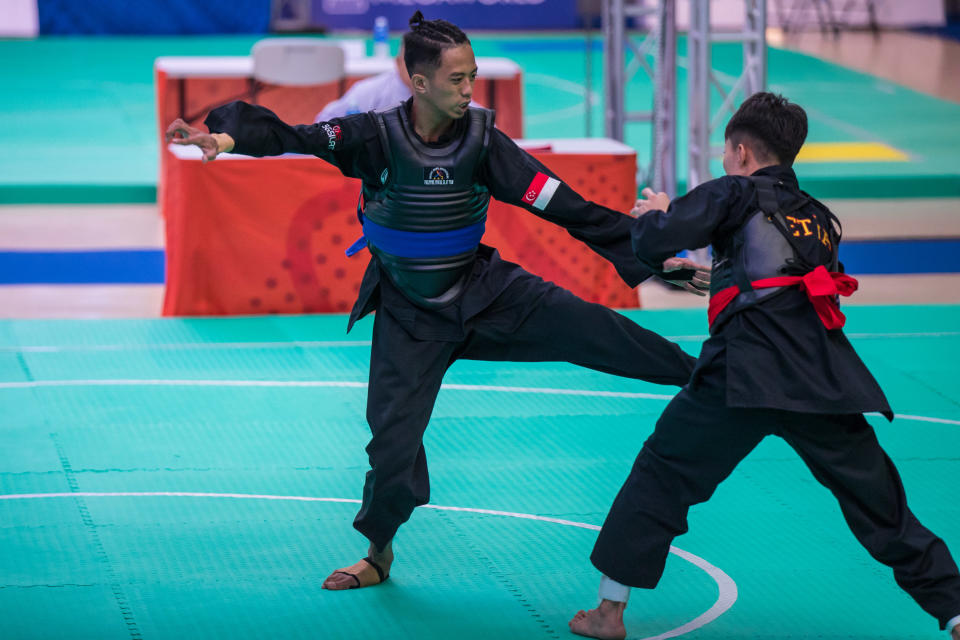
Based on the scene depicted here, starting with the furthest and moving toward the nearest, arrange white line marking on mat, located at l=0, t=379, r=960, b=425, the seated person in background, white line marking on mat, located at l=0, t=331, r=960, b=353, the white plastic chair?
the white plastic chair, the seated person in background, white line marking on mat, located at l=0, t=331, r=960, b=353, white line marking on mat, located at l=0, t=379, r=960, b=425

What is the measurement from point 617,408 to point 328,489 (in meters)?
1.47

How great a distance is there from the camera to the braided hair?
3449mm

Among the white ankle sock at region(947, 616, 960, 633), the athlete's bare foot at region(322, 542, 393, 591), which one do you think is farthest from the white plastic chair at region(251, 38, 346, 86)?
the white ankle sock at region(947, 616, 960, 633)

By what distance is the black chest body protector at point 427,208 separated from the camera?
140 inches

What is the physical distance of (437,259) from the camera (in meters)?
3.63

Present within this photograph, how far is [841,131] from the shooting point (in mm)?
12695

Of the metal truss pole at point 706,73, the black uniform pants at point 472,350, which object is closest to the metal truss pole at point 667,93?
the metal truss pole at point 706,73

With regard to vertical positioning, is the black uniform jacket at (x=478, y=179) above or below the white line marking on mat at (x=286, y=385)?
above

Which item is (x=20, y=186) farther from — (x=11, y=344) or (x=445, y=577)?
(x=445, y=577)

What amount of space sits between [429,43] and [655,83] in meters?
5.72

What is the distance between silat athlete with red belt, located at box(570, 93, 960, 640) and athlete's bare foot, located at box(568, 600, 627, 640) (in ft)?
0.91

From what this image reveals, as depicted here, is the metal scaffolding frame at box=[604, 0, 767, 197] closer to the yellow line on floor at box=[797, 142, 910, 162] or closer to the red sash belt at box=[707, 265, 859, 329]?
the yellow line on floor at box=[797, 142, 910, 162]

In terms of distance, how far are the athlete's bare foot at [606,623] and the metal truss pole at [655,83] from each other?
17.8ft

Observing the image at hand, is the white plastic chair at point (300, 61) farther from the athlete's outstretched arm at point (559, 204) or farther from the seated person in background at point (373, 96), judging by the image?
the athlete's outstretched arm at point (559, 204)
